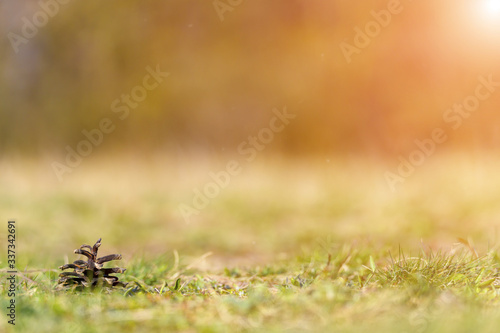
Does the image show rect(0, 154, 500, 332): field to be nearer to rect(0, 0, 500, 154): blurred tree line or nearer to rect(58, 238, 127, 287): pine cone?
rect(58, 238, 127, 287): pine cone

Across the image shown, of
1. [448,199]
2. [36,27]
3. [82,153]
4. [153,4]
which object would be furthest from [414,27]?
[36,27]

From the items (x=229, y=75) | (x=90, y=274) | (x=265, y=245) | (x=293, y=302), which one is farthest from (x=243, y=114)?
(x=293, y=302)

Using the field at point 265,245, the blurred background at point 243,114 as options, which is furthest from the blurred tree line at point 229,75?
the field at point 265,245

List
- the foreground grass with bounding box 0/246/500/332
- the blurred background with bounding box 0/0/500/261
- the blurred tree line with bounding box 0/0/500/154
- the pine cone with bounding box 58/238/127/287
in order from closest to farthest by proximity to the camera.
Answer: the foreground grass with bounding box 0/246/500/332, the pine cone with bounding box 58/238/127/287, the blurred background with bounding box 0/0/500/261, the blurred tree line with bounding box 0/0/500/154

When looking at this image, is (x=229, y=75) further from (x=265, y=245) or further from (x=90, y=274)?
(x=90, y=274)

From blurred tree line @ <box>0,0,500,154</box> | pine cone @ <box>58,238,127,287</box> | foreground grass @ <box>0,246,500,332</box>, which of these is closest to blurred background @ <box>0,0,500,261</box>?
blurred tree line @ <box>0,0,500,154</box>
